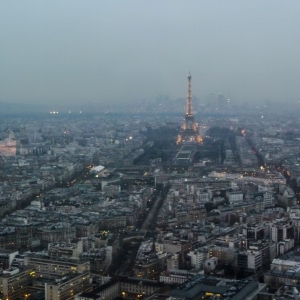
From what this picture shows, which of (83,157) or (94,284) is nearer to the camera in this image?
(94,284)

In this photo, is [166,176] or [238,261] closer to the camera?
[238,261]

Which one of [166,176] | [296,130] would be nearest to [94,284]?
[166,176]

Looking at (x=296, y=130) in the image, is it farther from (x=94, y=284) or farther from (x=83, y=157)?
(x=94, y=284)

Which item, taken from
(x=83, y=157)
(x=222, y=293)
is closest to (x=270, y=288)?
(x=222, y=293)

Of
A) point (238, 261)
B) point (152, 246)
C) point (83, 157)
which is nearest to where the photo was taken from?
point (238, 261)

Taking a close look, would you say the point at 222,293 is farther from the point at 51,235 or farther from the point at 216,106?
the point at 216,106

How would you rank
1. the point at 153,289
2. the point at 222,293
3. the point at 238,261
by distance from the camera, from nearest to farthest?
the point at 222,293, the point at 153,289, the point at 238,261
